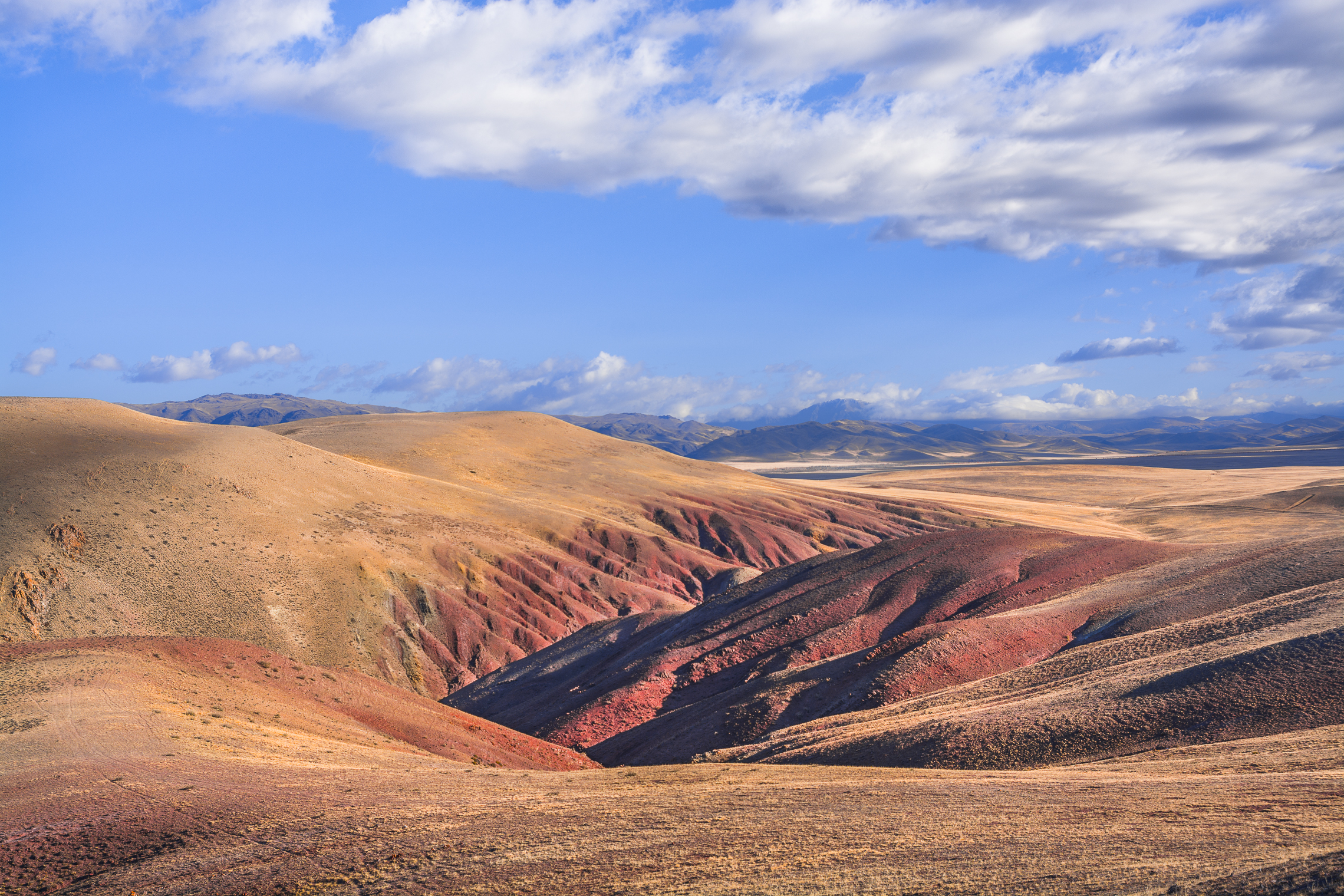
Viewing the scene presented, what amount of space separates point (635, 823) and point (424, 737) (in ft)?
68.0

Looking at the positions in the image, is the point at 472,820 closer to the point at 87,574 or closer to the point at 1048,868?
the point at 1048,868

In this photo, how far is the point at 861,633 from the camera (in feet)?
176

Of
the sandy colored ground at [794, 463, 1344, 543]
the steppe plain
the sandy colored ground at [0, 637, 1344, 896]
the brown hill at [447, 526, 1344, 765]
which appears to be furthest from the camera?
the sandy colored ground at [794, 463, 1344, 543]

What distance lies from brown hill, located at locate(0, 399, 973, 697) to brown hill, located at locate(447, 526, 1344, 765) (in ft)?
31.2

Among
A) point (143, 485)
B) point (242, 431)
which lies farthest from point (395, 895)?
point (242, 431)

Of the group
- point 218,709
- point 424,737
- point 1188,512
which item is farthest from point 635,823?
point 1188,512

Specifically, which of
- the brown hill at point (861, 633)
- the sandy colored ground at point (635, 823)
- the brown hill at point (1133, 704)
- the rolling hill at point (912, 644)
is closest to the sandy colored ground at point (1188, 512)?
the brown hill at point (861, 633)

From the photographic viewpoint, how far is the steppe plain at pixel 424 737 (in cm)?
1730

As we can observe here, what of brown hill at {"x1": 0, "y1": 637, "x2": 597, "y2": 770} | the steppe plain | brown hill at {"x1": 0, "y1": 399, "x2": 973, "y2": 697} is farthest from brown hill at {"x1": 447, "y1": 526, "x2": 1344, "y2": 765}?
brown hill at {"x1": 0, "y1": 399, "x2": 973, "y2": 697}

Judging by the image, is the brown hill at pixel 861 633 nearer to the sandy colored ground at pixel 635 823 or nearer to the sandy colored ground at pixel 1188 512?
the sandy colored ground at pixel 635 823

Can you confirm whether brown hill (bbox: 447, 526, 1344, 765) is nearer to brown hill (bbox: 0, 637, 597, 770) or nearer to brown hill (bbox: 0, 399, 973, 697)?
brown hill (bbox: 0, 637, 597, 770)

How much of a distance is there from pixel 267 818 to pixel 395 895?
6.55m

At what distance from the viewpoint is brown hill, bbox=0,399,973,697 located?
6000 cm

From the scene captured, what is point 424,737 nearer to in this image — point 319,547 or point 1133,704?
point 1133,704
